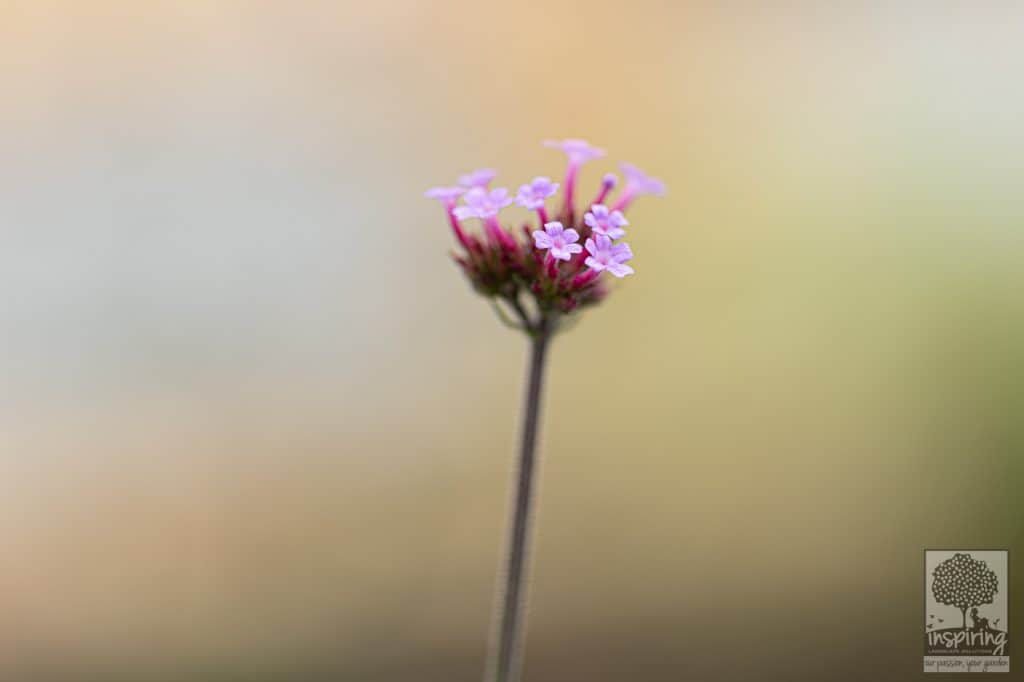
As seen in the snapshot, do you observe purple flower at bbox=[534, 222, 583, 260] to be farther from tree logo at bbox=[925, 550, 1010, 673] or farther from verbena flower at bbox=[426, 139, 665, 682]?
tree logo at bbox=[925, 550, 1010, 673]

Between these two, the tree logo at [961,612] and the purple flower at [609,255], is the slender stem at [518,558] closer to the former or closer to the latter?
the purple flower at [609,255]

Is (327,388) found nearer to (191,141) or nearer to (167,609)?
(167,609)

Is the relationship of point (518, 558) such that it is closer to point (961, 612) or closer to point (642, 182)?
point (642, 182)

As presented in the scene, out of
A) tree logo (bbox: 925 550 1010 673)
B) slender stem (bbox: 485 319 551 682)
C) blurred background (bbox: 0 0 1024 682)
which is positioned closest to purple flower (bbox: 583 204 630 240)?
slender stem (bbox: 485 319 551 682)

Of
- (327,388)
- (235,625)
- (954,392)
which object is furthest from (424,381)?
(954,392)

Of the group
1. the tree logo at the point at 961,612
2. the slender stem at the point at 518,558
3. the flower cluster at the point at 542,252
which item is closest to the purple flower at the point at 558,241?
the flower cluster at the point at 542,252

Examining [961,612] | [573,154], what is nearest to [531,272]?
[573,154]

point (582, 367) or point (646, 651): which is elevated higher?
point (582, 367)
